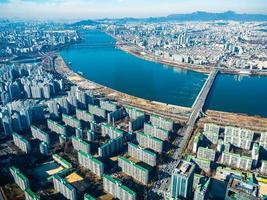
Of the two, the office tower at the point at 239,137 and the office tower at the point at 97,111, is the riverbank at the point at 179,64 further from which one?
the office tower at the point at 97,111

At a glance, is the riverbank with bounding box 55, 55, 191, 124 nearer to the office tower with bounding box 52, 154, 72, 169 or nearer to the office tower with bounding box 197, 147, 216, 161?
the office tower with bounding box 197, 147, 216, 161

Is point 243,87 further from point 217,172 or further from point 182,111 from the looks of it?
point 217,172

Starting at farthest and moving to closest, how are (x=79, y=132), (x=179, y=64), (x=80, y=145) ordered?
(x=179, y=64) → (x=79, y=132) → (x=80, y=145)

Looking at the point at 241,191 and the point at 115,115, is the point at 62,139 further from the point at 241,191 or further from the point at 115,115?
the point at 241,191

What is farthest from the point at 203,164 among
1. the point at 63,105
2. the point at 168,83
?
the point at 168,83

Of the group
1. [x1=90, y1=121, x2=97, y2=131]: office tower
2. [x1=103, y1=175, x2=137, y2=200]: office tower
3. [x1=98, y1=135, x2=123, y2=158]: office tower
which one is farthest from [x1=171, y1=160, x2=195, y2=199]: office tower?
[x1=90, y1=121, x2=97, y2=131]: office tower
